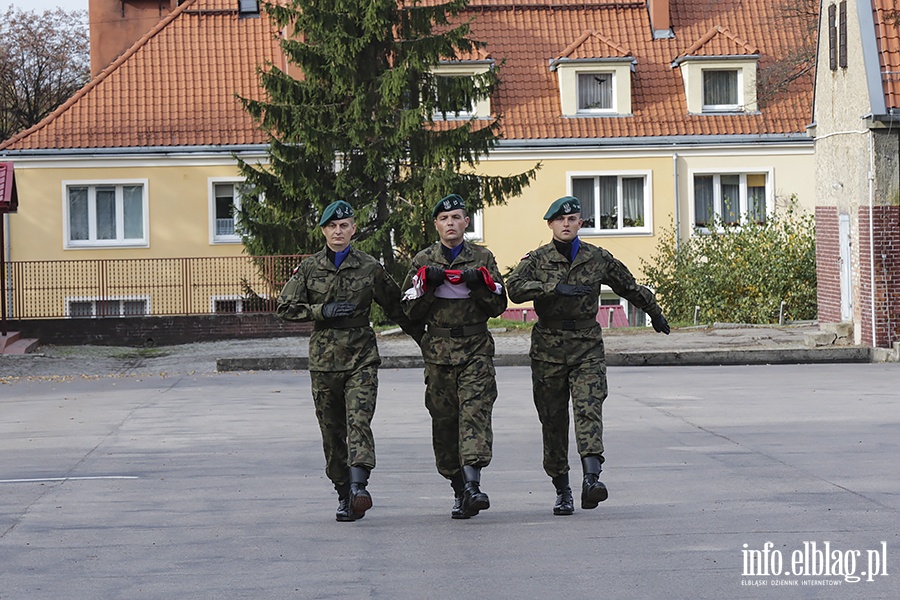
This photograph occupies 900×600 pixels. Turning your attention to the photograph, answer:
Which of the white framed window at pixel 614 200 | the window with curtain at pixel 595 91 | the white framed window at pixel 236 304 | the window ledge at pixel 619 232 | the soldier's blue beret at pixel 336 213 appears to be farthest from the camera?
the window with curtain at pixel 595 91

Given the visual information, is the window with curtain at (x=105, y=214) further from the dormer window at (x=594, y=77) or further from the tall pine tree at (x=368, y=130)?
the dormer window at (x=594, y=77)

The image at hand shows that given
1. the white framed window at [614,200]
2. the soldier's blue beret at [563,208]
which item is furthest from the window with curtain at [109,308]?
the soldier's blue beret at [563,208]

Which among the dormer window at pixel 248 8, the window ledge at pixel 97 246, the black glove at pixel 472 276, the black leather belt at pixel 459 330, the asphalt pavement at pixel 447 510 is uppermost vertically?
the dormer window at pixel 248 8

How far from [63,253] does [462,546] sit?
30.7 metres

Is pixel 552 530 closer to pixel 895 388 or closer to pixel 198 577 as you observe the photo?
pixel 198 577

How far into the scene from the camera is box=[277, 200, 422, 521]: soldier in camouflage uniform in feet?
28.0

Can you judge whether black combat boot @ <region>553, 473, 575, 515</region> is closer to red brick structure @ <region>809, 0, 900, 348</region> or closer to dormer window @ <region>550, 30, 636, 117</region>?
red brick structure @ <region>809, 0, 900, 348</region>

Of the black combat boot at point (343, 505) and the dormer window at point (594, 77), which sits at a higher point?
the dormer window at point (594, 77)

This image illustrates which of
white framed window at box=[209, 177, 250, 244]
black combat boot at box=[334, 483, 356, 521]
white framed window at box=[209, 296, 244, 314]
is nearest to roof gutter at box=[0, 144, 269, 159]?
white framed window at box=[209, 177, 250, 244]

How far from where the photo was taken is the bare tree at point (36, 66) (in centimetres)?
5262

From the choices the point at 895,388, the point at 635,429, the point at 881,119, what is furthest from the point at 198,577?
the point at 881,119

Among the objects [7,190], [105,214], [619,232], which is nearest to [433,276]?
[7,190]

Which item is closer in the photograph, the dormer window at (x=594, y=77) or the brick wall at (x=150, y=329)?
the brick wall at (x=150, y=329)

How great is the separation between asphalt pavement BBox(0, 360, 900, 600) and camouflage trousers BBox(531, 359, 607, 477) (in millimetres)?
383
